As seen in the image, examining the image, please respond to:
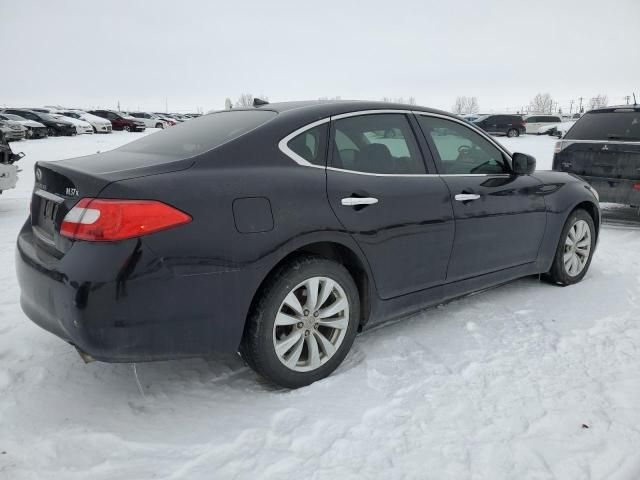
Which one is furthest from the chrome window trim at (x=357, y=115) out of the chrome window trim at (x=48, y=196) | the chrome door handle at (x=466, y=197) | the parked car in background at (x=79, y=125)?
the parked car in background at (x=79, y=125)

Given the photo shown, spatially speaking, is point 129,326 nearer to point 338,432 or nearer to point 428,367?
point 338,432

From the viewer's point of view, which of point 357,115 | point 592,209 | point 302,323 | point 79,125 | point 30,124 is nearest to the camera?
point 302,323

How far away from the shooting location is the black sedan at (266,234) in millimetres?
2221

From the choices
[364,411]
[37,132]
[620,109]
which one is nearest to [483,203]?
[364,411]

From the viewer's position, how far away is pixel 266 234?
2.49 meters

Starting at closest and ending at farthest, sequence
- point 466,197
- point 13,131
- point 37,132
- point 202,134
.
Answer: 1. point 202,134
2. point 466,197
3. point 13,131
4. point 37,132

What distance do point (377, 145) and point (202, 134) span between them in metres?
1.05

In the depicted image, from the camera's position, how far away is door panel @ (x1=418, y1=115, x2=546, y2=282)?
3459mm

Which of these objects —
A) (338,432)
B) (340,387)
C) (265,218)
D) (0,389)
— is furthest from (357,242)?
(0,389)

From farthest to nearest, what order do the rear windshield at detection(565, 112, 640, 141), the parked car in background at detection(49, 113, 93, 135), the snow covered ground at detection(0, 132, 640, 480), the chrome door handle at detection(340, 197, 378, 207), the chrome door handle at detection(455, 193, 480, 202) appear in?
1. the parked car in background at detection(49, 113, 93, 135)
2. the rear windshield at detection(565, 112, 640, 141)
3. the chrome door handle at detection(455, 193, 480, 202)
4. the chrome door handle at detection(340, 197, 378, 207)
5. the snow covered ground at detection(0, 132, 640, 480)

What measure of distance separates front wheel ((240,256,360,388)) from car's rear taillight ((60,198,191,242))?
0.62m

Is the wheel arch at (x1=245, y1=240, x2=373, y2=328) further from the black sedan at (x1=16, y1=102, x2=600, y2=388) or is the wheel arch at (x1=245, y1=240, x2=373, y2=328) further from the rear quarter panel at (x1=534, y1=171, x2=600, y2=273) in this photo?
the rear quarter panel at (x1=534, y1=171, x2=600, y2=273)

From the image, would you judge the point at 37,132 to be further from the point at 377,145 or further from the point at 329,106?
the point at 377,145

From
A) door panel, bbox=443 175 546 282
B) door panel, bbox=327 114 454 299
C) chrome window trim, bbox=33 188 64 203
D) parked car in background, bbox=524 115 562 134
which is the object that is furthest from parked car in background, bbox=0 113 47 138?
parked car in background, bbox=524 115 562 134
